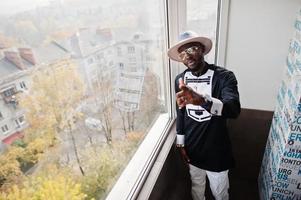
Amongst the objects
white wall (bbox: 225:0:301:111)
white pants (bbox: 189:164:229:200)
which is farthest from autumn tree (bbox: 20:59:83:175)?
white wall (bbox: 225:0:301:111)

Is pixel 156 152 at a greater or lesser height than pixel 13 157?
lesser

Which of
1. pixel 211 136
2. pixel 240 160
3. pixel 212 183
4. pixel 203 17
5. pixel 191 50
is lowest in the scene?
pixel 240 160

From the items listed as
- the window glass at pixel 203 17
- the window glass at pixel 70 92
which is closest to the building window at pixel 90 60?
the window glass at pixel 70 92

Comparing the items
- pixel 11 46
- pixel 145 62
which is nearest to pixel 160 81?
pixel 145 62

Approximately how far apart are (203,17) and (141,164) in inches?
48.4

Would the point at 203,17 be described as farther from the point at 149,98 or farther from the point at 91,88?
the point at 91,88

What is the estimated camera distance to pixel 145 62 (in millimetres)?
1467

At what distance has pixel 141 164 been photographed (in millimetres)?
1396

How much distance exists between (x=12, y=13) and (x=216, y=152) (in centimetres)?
121

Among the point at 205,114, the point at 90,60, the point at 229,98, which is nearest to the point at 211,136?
the point at 205,114

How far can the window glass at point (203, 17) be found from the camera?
171 cm

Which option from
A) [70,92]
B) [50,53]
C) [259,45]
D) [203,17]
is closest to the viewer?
[50,53]

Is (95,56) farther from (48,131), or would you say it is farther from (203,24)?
(203,24)

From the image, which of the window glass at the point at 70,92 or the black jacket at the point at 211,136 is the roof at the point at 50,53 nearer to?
the window glass at the point at 70,92
